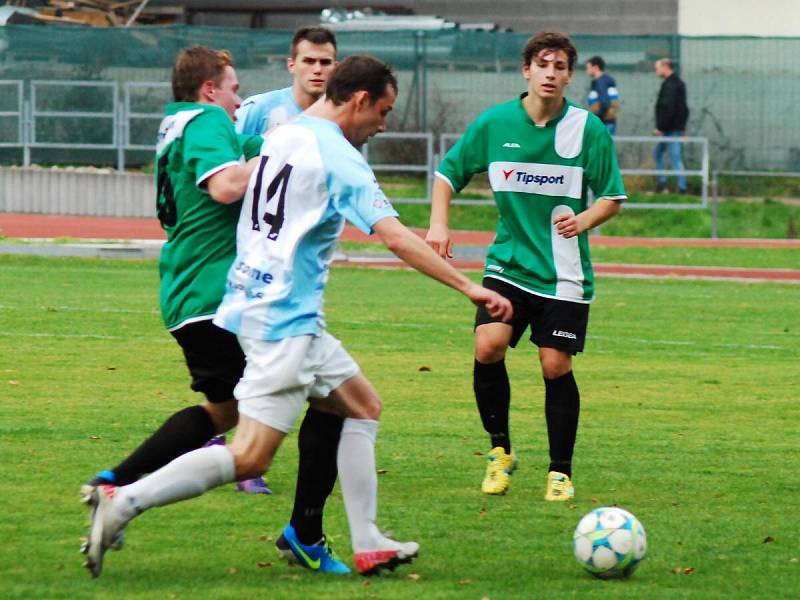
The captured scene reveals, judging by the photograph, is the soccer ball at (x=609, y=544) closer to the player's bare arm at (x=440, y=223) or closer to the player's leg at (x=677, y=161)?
the player's bare arm at (x=440, y=223)

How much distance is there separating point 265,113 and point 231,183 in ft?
6.43

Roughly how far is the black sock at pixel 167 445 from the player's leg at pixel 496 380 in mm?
1681

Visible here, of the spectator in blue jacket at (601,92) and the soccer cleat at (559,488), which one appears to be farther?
the spectator in blue jacket at (601,92)

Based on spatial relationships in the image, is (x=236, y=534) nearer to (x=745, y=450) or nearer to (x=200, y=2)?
(x=745, y=450)

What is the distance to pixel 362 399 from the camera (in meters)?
6.09

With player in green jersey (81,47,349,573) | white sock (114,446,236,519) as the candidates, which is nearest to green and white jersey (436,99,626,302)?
player in green jersey (81,47,349,573)

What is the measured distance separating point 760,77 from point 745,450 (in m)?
17.0

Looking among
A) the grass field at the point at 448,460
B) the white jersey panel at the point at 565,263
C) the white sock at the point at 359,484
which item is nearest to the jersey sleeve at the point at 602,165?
the white jersey panel at the point at 565,263

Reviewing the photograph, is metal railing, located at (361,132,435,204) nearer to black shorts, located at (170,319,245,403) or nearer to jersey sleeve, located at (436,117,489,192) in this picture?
jersey sleeve, located at (436,117,489,192)

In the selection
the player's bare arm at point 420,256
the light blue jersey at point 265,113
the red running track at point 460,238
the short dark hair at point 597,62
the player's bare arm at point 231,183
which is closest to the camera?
the player's bare arm at point 420,256

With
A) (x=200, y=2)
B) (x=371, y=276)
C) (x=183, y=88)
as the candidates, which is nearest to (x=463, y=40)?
(x=371, y=276)

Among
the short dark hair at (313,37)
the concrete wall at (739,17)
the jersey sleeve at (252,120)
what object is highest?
the concrete wall at (739,17)

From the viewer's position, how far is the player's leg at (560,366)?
25.3ft

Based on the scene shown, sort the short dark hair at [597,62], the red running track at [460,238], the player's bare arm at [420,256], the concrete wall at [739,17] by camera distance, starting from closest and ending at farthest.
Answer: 1. the player's bare arm at [420,256]
2. the red running track at [460,238]
3. the short dark hair at [597,62]
4. the concrete wall at [739,17]
